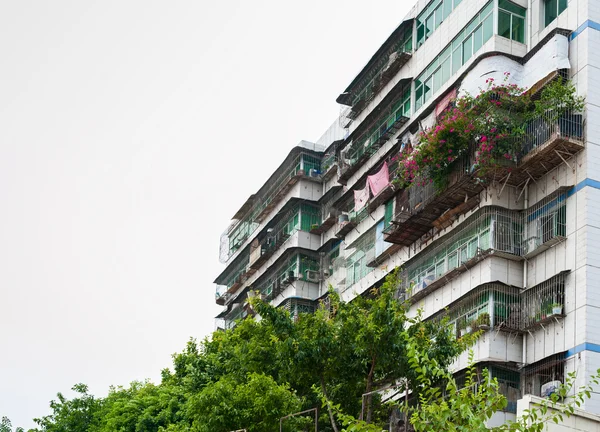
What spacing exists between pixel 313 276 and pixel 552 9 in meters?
16.7

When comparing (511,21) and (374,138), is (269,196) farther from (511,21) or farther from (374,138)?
(511,21)

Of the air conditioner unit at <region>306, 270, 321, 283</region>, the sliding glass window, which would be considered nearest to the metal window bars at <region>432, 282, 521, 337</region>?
the sliding glass window

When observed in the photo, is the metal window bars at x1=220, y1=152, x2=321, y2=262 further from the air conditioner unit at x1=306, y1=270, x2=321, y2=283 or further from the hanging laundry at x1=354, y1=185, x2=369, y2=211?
the hanging laundry at x1=354, y1=185, x2=369, y2=211

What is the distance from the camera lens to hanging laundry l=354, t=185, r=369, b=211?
36938mm

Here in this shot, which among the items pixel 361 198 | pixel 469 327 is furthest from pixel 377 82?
pixel 469 327

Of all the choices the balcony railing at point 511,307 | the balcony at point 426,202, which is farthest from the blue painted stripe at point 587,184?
the balcony at point 426,202

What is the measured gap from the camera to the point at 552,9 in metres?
29.8

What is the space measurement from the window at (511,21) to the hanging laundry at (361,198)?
8793 millimetres

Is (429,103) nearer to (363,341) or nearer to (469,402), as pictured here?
(363,341)

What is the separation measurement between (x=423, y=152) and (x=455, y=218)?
244cm

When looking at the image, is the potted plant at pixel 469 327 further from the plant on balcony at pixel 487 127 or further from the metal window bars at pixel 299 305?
the metal window bars at pixel 299 305

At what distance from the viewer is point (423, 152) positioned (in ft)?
97.1

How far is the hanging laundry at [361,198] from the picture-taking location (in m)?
36.9

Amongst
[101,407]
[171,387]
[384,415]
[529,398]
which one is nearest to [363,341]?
[384,415]
